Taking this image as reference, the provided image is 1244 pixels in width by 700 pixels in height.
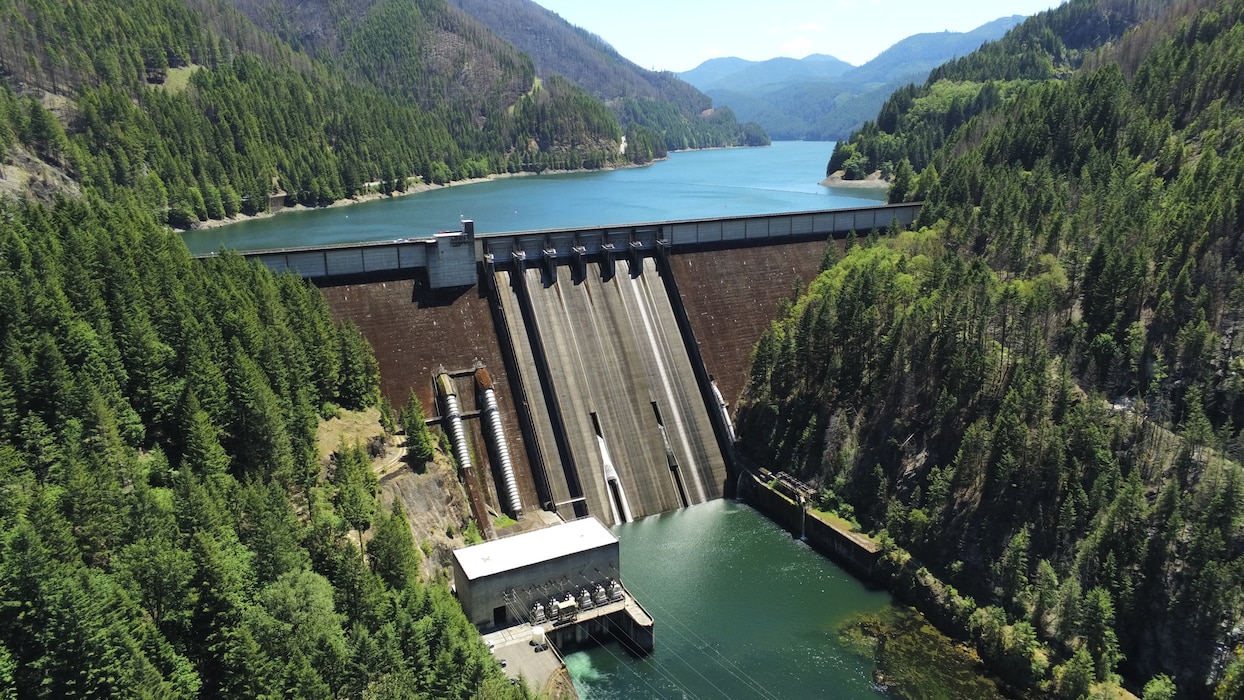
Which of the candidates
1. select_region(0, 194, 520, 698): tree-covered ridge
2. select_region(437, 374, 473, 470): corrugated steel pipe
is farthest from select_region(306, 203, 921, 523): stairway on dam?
select_region(0, 194, 520, 698): tree-covered ridge

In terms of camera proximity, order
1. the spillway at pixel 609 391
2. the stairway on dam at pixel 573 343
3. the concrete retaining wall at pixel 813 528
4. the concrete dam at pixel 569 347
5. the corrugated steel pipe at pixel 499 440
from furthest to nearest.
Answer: the spillway at pixel 609 391 < the stairway on dam at pixel 573 343 < the concrete dam at pixel 569 347 < the corrugated steel pipe at pixel 499 440 < the concrete retaining wall at pixel 813 528

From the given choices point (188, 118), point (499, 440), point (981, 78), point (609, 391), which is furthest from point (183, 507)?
point (981, 78)

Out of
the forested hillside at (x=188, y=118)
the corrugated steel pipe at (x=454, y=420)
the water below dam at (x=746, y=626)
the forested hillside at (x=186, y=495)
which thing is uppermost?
the forested hillside at (x=188, y=118)

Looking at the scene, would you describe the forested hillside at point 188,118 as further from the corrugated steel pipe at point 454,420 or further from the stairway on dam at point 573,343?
the corrugated steel pipe at point 454,420

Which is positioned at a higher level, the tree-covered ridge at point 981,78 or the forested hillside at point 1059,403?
the tree-covered ridge at point 981,78

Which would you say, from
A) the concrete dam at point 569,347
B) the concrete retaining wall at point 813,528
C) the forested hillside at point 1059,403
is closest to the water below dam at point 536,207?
the concrete dam at point 569,347

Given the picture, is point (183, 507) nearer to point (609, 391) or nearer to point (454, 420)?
point (454, 420)

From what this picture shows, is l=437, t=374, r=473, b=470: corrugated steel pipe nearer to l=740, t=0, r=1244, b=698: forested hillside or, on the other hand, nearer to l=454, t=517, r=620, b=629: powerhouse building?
l=454, t=517, r=620, b=629: powerhouse building

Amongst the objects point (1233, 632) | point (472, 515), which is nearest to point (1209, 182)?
point (1233, 632)

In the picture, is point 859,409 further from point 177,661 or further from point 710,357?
point 177,661
